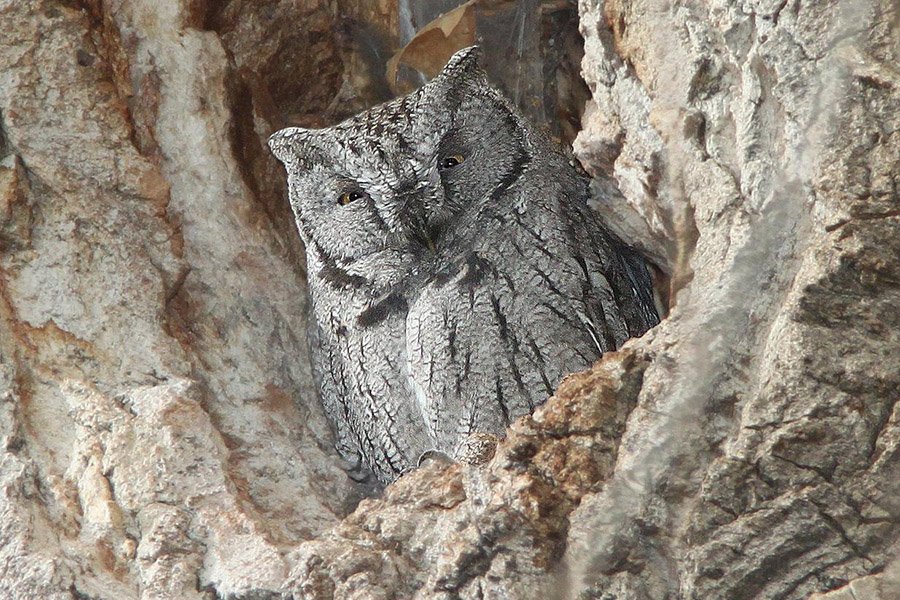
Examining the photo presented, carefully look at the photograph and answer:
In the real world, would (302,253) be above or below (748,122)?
above

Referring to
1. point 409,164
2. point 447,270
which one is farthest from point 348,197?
point 447,270

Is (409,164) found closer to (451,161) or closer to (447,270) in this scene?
(451,161)

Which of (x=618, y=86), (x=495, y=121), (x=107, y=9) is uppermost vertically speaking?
(x=107, y=9)

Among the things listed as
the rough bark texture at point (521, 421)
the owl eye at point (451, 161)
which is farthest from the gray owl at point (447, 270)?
the rough bark texture at point (521, 421)

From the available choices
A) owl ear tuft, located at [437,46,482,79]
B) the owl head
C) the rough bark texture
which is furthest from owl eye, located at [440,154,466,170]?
the rough bark texture

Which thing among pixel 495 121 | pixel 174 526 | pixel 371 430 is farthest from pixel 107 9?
pixel 174 526

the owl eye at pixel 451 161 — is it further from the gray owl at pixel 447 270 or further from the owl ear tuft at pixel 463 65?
the owl ear tuft at pixel 463 65

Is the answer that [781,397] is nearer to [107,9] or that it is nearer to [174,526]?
[174,526]
